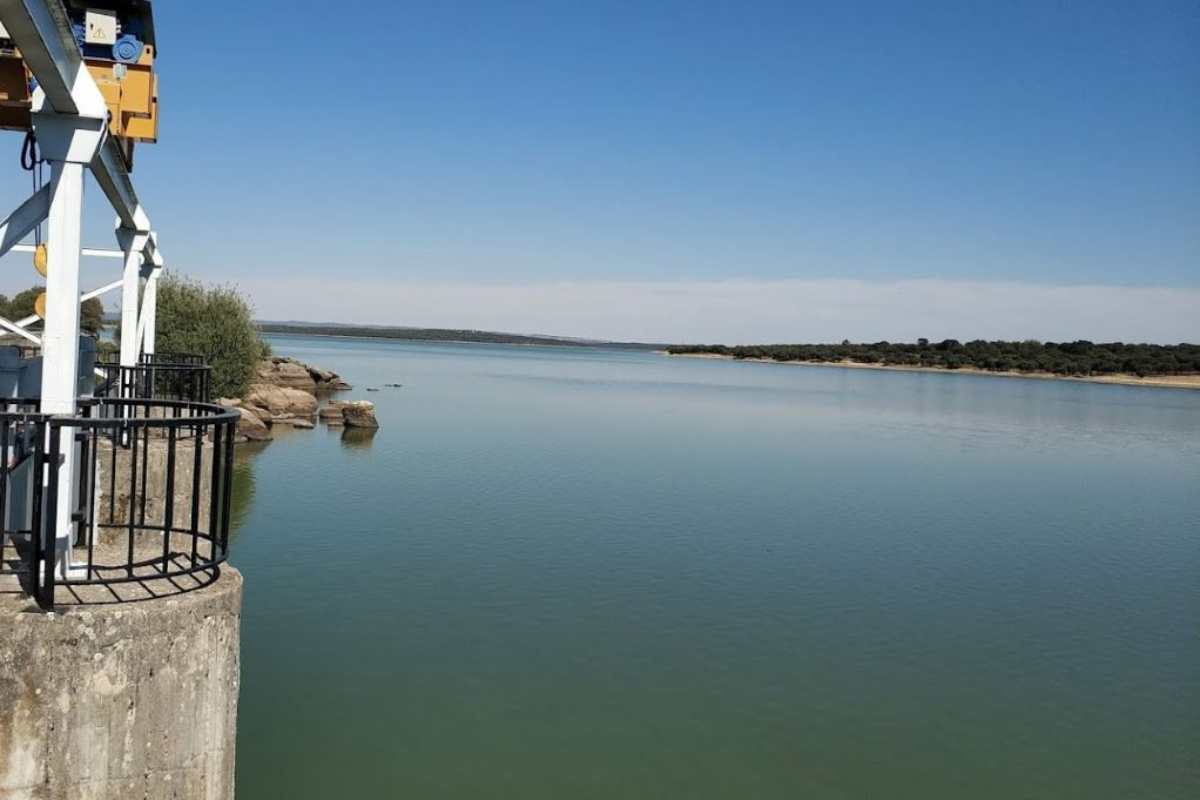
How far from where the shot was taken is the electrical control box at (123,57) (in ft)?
35.9

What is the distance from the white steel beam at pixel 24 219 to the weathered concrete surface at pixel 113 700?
7.60ft

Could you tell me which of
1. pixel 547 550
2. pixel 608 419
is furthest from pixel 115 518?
pixel 608 419

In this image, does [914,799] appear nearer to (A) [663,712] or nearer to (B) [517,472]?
(A) [663,712]

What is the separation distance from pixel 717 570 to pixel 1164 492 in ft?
68.3

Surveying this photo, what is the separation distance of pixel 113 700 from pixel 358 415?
113 feet

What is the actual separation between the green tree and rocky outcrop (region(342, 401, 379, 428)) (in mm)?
3976

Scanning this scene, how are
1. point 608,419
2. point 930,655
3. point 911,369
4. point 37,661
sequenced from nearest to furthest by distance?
point 37,661
point 930,655
point 608,419
point 911,369

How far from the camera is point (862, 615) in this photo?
15.9 meters

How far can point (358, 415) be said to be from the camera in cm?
3941

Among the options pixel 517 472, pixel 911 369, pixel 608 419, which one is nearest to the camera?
pixel 517 472

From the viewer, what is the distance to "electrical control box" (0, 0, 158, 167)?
11.0 m

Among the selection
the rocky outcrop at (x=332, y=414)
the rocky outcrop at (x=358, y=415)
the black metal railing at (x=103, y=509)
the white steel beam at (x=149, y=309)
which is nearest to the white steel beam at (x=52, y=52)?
the black metal railing at (x=103, y=509)

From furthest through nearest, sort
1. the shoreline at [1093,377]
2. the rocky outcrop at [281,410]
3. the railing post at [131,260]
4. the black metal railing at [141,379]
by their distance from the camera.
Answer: the shoreline at [1093,377], the rocky outcrop at [281,410], the black metal railing at [141,379], the railing post at [131,260]

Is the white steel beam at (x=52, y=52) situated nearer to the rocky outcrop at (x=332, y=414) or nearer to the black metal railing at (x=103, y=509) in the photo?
the black metal railing at (x=103, y=509)
